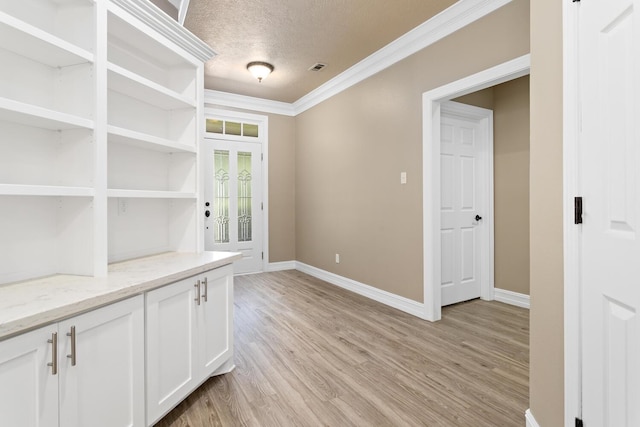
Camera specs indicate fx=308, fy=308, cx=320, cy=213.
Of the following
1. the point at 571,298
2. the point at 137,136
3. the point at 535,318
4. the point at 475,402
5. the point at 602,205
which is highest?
the point at 137,136

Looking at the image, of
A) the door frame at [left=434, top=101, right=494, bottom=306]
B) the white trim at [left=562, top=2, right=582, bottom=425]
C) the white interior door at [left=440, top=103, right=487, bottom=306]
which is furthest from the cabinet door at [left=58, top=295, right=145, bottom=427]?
the door frame at [left=434, top=101, right=494, bottom=306]

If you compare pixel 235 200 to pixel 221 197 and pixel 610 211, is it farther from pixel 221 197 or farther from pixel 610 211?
pixel 610 211

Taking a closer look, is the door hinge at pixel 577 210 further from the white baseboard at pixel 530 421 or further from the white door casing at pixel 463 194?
the white door casing at pixel 463 194

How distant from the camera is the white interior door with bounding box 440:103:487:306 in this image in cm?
346

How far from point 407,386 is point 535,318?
3.08 feet

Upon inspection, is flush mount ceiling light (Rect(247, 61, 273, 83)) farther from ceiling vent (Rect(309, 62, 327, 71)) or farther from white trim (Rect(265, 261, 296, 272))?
white trim (Rect(265, 261, 296, 272))

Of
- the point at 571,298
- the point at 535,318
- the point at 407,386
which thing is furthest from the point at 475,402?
the point at 571,298

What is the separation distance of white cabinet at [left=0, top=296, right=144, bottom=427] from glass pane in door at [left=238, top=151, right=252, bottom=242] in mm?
3689

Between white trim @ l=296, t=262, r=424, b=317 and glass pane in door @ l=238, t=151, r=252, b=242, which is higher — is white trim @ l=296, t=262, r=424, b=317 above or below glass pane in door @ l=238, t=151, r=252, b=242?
below

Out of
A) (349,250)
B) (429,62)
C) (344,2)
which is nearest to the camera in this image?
(344,2)

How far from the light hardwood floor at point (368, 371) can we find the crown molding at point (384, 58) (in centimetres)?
274

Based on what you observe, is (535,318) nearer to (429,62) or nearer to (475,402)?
(475,402)

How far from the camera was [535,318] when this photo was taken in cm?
144

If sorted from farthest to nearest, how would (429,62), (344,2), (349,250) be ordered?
(349,250) → (429,62) → (344,2)
